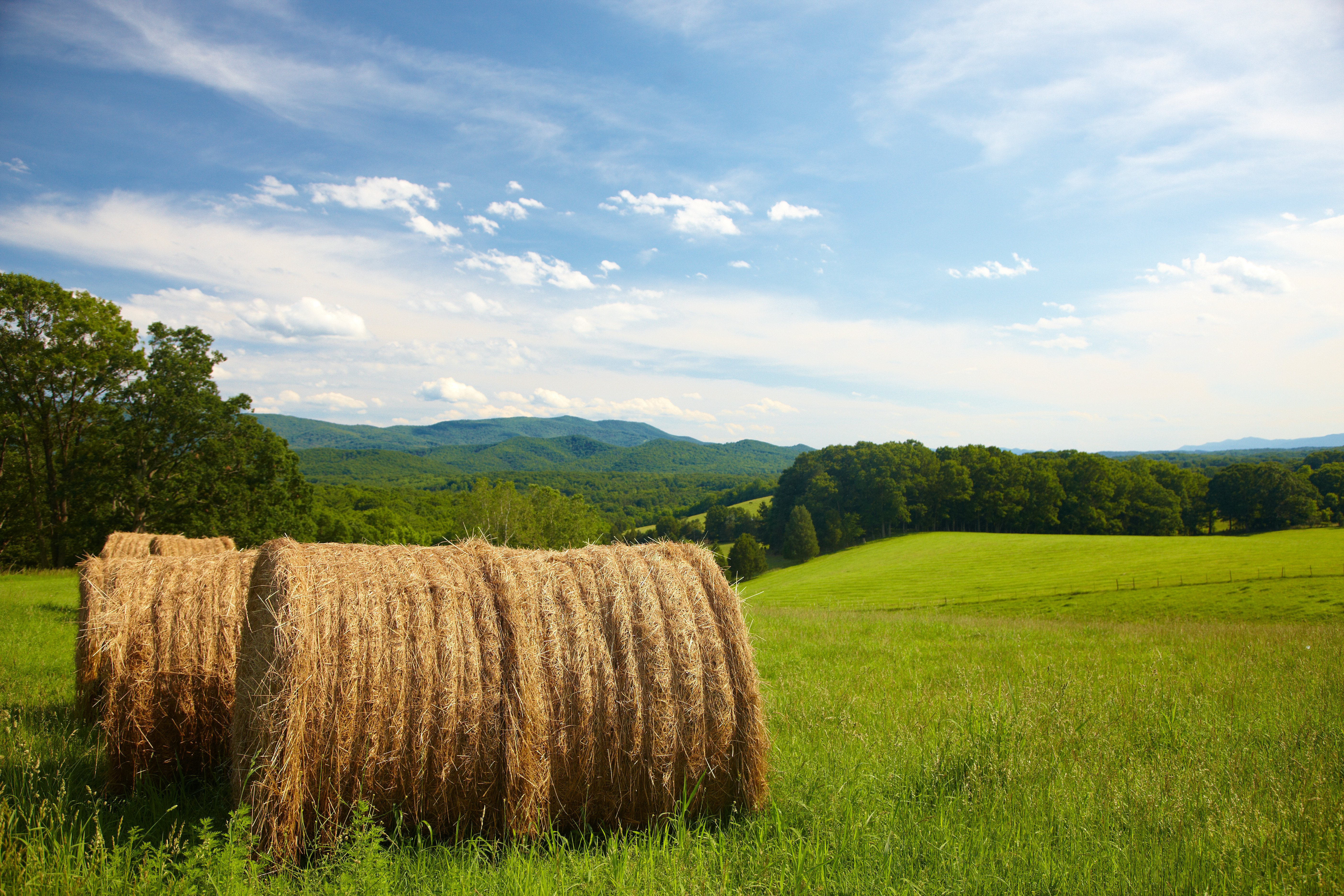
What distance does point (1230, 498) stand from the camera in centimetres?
7869

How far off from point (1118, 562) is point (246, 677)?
5236 centimetres

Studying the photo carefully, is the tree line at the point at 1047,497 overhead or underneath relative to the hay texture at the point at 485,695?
underneath

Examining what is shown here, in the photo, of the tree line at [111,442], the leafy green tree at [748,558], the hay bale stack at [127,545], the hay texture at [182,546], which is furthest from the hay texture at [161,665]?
the leafy green tree at [748,558]

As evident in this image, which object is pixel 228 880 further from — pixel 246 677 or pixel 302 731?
pixel 246 677

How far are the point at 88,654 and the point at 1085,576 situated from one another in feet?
150

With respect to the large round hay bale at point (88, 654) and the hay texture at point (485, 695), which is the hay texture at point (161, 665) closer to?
the large round hay bale at point (88, 654)

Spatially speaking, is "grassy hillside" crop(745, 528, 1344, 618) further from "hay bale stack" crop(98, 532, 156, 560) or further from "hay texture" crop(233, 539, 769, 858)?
"hay bale stack" crop(98, 532, 156, 560)

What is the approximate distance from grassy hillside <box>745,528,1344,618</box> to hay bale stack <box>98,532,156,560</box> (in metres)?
16.5

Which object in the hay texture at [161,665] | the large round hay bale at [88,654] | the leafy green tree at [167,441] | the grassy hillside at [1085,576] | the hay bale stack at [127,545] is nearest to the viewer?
the hay texture at [161,665]

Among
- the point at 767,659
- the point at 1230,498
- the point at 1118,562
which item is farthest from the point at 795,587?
the point at 1230,498

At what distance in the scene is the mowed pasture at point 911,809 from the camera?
3.47 meters

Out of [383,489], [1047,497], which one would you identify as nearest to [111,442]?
[383,489]

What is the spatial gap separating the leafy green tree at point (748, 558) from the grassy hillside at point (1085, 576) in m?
8.46

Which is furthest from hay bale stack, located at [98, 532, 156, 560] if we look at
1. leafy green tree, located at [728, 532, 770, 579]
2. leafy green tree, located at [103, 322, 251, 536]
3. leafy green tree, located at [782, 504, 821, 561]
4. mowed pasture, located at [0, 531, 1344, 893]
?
leafy green tree, located at [782, 504, 821, 561]
